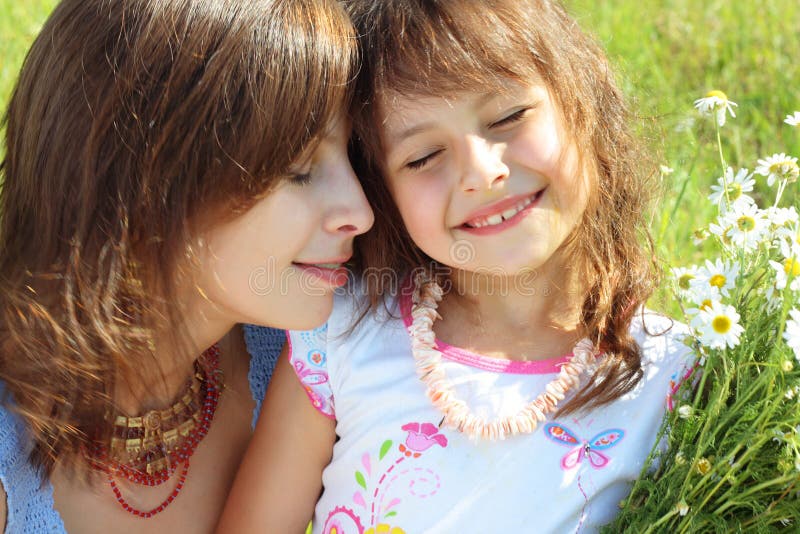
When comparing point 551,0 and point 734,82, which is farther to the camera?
point 734,82

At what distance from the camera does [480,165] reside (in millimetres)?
1650

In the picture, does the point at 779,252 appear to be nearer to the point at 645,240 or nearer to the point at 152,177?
the point at 645,240

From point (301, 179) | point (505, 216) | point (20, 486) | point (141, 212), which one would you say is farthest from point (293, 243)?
point (20, 486)

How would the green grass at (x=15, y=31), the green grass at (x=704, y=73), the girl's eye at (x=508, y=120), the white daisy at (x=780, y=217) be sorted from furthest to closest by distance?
the green grass at (x=15, y=31)
the green grass at (x=704, y=73)
the girl's eye at (x=508, y=120)
the white daisy at (x=780, y=217)

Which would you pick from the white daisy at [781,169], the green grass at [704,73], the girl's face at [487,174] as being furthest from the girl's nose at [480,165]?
the green grass at [704,73]

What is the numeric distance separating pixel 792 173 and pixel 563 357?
1.73 ft

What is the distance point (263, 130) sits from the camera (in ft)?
5.29

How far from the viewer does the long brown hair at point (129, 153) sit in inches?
62.9

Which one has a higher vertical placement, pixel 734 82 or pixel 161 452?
pixel 734 82

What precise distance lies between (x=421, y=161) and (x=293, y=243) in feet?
0.90

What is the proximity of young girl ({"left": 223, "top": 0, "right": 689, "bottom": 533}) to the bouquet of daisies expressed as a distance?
0.58ft

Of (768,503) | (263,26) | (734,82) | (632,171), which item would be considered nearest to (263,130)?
(263,26)

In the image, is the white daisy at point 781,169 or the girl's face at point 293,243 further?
the girl's face at point 293,243

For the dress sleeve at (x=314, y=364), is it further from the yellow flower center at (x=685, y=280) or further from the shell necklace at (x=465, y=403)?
the yellow flower center at (x=685, y=280)
